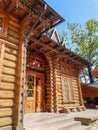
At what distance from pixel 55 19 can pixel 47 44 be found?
2163mm

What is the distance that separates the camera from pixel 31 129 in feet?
12.9

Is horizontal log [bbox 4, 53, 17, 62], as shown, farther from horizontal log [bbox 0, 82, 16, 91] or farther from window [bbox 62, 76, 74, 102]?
window [bbox 62, 76, 74, 102]

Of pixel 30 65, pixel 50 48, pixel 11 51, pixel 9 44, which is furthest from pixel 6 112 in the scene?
pixel 50 48

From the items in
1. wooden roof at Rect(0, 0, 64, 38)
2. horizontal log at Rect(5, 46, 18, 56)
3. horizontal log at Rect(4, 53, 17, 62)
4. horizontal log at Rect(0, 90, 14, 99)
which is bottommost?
horizontal log at Rect(0, 90, 14, 99)

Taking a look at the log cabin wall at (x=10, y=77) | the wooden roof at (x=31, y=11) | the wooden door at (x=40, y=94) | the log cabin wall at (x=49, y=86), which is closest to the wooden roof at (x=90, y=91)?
the log cabin wall at (x=49, y=86)

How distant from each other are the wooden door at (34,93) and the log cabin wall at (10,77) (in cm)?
279

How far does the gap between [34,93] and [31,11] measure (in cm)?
419

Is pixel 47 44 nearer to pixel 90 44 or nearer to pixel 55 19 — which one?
pixel 55 19

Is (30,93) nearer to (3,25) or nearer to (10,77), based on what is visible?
(10,77)

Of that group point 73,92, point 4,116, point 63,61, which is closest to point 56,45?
point 63,61

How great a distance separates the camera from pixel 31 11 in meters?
4.56

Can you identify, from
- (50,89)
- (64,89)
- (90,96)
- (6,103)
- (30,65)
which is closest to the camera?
(6,103)

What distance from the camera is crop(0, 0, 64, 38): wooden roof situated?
4305mm

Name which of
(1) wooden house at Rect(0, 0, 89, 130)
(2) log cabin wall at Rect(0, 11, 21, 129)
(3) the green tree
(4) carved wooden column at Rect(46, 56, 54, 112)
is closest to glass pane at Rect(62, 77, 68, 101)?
(1) wooden house at Rect(0, 0, 89, 130)
